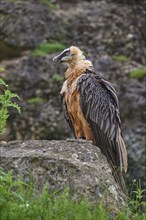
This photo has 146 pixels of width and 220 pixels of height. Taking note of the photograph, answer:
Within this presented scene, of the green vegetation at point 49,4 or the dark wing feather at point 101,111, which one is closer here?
the dark wing feather at point 101,111

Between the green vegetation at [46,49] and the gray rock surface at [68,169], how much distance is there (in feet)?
34.2

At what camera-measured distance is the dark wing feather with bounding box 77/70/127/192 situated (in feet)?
29.2

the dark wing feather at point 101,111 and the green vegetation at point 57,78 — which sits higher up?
the dark wing feather at point 101,111

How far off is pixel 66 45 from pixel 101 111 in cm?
919

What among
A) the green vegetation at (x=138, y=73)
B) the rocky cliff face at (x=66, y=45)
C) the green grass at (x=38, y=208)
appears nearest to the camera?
the green grass at (x=38, y=208)

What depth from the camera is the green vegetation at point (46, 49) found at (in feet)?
56.6

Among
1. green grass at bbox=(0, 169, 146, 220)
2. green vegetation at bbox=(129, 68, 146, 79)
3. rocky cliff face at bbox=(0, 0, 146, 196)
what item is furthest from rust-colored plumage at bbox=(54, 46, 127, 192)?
green vegetation at bbox=(129, 68, 146, 79)

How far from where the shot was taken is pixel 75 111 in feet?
30.2

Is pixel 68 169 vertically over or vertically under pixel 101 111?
over

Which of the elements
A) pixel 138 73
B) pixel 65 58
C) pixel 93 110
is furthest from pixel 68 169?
pixel 138 73

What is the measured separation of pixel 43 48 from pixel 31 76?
4.01ft

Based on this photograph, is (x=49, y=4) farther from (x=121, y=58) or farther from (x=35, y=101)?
(x=35, y=101)

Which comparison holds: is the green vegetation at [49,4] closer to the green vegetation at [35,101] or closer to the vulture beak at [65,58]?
the green vegetation at [35,101]

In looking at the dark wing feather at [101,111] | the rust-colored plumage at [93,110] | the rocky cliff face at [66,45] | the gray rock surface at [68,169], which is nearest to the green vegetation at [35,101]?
the rocky cliff face at [66,45]
